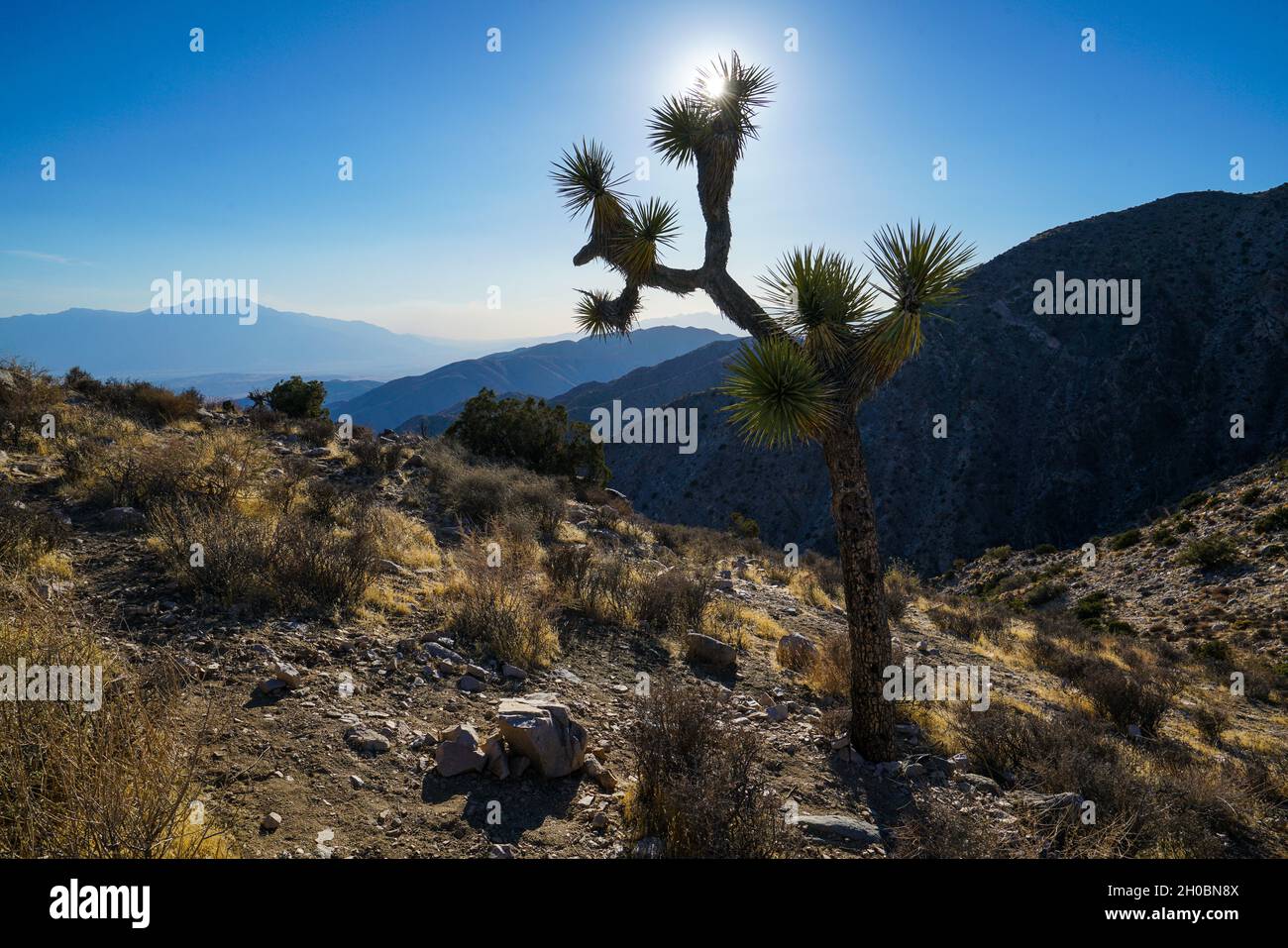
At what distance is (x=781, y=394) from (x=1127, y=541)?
31.0m

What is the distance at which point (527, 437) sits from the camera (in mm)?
20922

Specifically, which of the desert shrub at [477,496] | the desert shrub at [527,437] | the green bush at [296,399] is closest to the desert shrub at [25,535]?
the desert shrub at [477,496]

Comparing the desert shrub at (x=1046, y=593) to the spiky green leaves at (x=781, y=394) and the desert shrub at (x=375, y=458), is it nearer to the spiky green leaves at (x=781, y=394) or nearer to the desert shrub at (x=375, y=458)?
the spiky green leaves at (x=781, y=394)

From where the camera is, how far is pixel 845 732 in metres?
5.87

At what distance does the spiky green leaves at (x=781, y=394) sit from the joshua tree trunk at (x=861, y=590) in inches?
14.9

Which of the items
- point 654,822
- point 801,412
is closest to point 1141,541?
point 801,412

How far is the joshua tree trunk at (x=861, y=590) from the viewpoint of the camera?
549 cm

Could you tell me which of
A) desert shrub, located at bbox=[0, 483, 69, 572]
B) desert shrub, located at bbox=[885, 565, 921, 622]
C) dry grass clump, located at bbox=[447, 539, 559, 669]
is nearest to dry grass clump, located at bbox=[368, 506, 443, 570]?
dry grass clump, located at bbox=[447, 539, 559, 669]

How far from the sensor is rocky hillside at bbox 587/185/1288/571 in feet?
140

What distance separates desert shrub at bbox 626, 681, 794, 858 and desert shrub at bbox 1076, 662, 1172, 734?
22.2ft

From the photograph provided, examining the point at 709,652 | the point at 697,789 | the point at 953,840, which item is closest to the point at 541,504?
the point at 709,652

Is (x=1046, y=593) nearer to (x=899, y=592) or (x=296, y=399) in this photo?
(x=899, y=592)

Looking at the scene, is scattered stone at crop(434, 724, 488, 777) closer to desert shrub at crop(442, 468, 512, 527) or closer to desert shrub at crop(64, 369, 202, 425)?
desert shrub at crop(442, 468, 512, 527)
